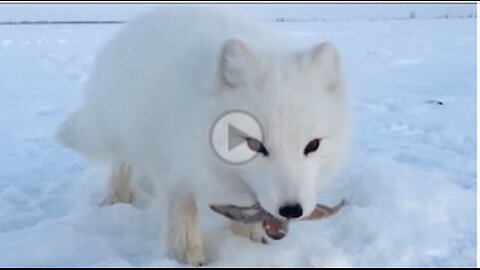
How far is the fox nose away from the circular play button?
0.22 metres

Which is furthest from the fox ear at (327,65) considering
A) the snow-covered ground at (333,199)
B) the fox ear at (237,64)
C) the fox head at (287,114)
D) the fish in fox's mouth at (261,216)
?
the snow-covered ground at (333,199)

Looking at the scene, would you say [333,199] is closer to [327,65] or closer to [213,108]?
[327,65]

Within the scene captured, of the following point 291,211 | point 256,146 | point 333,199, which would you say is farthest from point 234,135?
point 333,199

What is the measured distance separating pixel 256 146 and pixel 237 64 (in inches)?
12.2

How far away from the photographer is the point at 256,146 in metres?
2.15

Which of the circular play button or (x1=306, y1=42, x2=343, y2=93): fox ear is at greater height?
(x1=306, y1=42, x2=343, y2=93): fox ear

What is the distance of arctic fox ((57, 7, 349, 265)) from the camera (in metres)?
2.13

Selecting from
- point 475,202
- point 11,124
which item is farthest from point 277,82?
point 11,124

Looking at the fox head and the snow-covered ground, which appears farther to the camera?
the snow-covered ground

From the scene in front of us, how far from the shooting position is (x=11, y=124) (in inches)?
218

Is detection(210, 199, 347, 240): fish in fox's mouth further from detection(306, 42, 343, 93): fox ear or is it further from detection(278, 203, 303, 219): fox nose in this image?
detection(306, 42, 343, 93): fox ear

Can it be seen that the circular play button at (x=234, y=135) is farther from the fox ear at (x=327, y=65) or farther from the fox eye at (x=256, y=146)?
the fox ear at (x=327, y=65)

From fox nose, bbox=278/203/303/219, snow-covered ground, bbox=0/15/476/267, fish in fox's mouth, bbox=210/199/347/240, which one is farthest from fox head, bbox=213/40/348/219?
snow-covered ground, bbox=0/15/476/267

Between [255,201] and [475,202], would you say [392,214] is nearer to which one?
[475,202]
